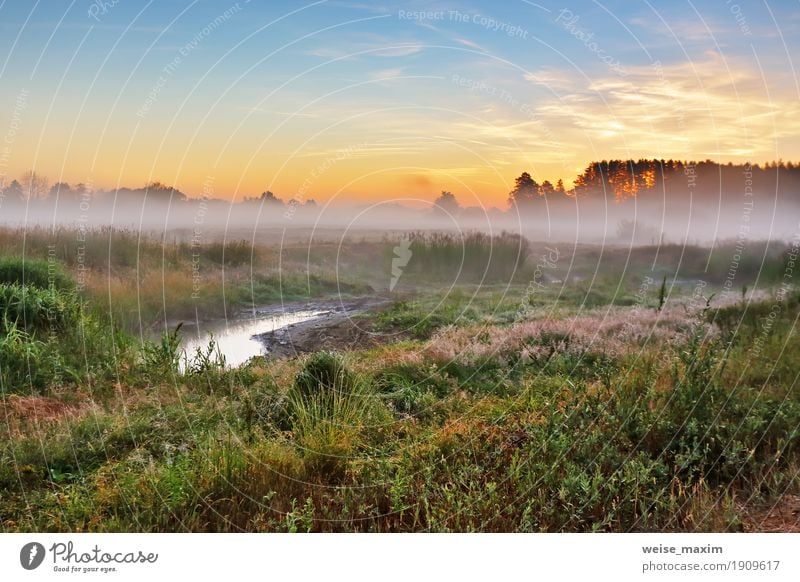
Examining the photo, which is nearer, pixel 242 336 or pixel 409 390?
pixel 409 390

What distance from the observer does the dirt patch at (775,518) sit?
15.9 ft

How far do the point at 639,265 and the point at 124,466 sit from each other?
522cm

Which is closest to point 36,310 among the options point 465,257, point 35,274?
point 35,274

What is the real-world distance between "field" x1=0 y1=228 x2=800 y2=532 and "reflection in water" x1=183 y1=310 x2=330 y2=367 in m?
0.13

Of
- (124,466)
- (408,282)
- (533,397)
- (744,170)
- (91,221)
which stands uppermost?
(744,170)

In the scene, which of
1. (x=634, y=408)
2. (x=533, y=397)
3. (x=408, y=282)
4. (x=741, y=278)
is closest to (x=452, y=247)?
(x=408, y=282)

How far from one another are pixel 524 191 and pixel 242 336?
3.16m

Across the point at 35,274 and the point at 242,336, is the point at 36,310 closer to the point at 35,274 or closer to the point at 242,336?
the point at 35,274

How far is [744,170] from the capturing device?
580 centimetres

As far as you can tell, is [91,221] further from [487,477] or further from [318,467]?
[487,477]
